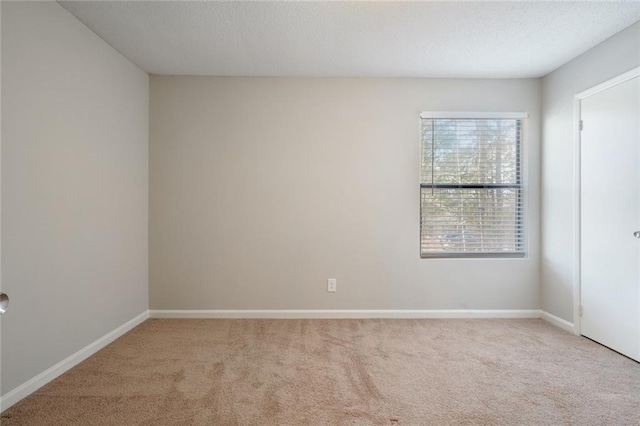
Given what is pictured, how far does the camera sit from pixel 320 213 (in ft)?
10.8

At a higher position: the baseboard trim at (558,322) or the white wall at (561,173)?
the white wall at (561,173)

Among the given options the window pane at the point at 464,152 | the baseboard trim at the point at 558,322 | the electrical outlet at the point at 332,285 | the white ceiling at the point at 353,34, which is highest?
the white ceiling at the point at 353,34

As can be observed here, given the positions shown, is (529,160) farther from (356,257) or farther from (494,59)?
(356,257)

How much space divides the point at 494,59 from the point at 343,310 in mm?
2728

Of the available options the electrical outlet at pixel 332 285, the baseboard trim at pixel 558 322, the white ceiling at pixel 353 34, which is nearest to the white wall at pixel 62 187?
the white ceiling at pixel 353 34

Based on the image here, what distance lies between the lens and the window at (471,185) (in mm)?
3316

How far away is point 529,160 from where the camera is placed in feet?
10.9

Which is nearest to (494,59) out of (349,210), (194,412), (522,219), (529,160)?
(529,160)

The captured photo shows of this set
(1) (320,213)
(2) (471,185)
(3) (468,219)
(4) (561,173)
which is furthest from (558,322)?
(1) (320,213)

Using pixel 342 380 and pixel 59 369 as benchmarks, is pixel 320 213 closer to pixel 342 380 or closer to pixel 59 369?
pixel 342 380

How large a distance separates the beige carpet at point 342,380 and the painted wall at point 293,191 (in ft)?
1.46

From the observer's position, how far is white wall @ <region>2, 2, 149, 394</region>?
71.9 inches

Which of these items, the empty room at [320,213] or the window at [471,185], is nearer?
the empty room at [320,213]

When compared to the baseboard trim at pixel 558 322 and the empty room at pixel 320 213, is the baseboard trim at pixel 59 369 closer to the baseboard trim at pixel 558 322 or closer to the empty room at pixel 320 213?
the empty room at pixel 320 213
